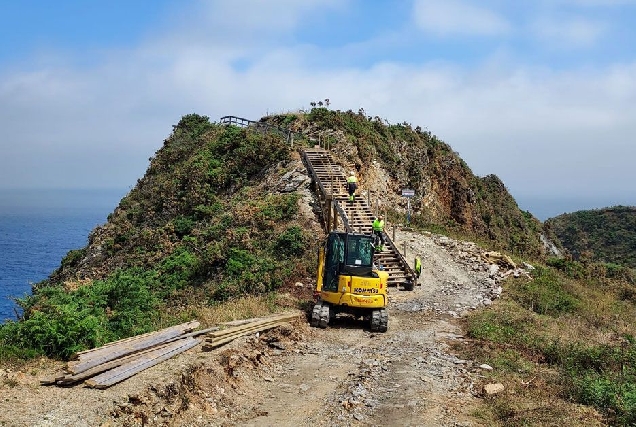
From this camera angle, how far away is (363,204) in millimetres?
28594

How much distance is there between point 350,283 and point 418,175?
27.2 m

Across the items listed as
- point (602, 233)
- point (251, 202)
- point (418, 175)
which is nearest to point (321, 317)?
point (251, 202)

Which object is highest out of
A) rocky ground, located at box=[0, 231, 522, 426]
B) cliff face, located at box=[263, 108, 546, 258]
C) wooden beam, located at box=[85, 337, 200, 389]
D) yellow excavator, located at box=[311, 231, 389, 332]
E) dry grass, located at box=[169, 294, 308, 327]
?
cliff face, located at box=[263, 108, 546, 258]

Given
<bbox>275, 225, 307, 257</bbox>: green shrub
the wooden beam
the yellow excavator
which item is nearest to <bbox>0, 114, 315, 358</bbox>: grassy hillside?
<bbox>275, 225, 307, 257</bbox>: green shrub

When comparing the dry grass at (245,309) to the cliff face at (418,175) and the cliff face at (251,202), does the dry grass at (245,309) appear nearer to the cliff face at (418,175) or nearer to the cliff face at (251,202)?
the cliff face at (251,202)

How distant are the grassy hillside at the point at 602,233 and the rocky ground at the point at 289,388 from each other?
53.6 metres

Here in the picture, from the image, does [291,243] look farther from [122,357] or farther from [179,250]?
Result: [122,357]

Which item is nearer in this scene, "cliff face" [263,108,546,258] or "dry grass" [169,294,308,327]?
"dry grass" [169,294,308,327]

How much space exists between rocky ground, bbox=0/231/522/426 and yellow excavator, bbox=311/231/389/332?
489 mm

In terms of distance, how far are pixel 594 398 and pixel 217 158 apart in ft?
98.2

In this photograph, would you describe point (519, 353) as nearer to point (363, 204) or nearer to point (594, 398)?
point (594, 398)

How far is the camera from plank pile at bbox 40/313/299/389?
30.3 feet

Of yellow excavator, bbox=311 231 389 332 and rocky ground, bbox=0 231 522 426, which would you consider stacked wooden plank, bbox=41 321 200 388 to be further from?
yellow excavator, bbox=311 231 389 332

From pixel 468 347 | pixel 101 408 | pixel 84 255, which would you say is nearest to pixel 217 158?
pixel 84 255
